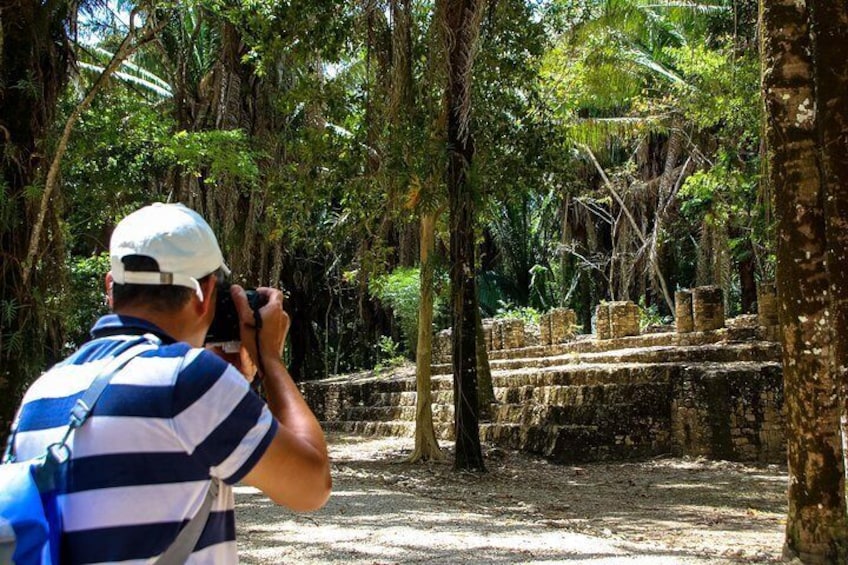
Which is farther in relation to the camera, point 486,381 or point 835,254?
point 486,381

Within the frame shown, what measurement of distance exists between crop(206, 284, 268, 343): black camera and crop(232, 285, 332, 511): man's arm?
0.02 m

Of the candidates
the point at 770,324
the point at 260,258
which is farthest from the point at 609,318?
the point at 260,258

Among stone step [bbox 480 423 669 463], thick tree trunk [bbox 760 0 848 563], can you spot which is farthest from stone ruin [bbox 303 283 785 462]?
thick tree trunk [bbox 760 0 848 563]

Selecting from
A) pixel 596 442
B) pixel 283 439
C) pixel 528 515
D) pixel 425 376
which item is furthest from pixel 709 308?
pixel 283 439

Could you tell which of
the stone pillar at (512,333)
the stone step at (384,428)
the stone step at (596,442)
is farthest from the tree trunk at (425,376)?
the stone pillar at (512,333)

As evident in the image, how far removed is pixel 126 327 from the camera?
189 cm

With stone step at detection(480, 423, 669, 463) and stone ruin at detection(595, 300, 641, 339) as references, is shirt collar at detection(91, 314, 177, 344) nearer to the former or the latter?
stone step at detection(480, 423, 669, 463)

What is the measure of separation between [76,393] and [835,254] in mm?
4852

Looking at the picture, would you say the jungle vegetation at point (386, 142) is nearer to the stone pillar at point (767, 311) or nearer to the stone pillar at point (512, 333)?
the stone pillar at point (767, 311)

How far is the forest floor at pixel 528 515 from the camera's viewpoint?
23.2 ft

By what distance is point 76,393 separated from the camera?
177 cm

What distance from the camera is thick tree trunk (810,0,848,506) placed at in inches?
216

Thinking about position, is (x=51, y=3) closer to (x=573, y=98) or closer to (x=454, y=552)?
(x=454, y=552)

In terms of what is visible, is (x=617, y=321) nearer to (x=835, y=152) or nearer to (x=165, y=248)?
(x=835, y=152)
